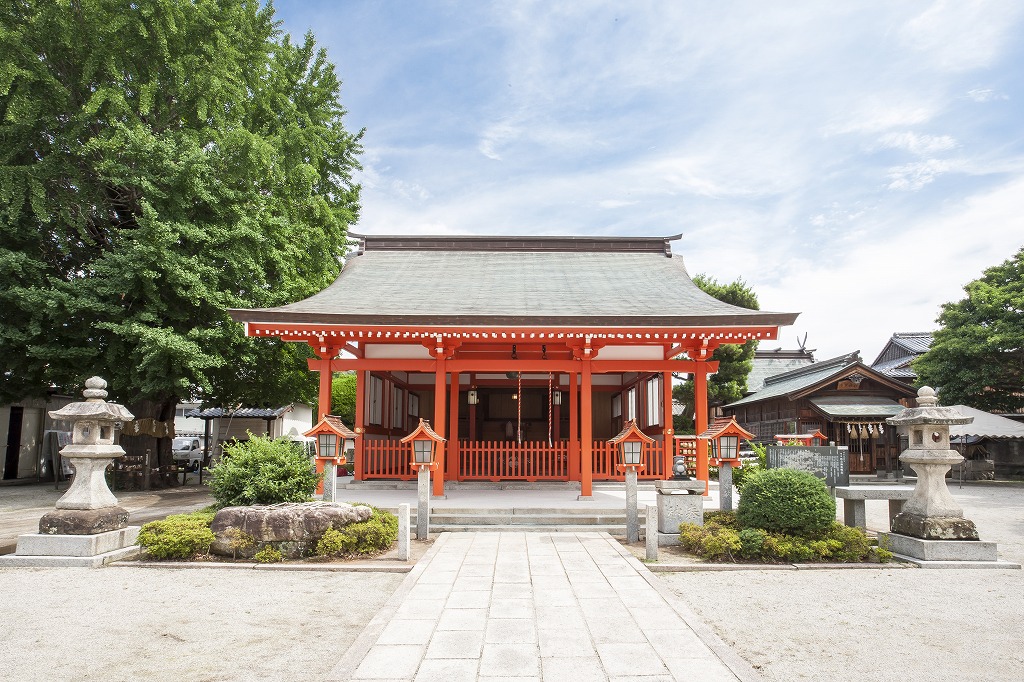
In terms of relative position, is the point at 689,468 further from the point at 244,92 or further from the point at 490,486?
the point at 244,92

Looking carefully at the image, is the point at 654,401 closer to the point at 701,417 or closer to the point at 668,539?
the point at 701,417

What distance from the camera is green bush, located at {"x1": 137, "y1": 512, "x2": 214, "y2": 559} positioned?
7832mm

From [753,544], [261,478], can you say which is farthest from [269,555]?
[753,544]

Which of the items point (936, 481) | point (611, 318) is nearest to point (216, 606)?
point (611, 318)

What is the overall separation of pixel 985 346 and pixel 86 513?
26619 millimetres

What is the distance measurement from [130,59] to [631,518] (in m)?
15.8

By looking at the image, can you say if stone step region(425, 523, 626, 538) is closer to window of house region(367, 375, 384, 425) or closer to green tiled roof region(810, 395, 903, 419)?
window of house region(367, 375, 384, 425)

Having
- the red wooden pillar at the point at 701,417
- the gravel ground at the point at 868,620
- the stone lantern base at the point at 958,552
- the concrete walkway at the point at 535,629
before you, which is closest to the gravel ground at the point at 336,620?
the gravel ground at the point at 868,620

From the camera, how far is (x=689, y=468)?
1712 centimetres

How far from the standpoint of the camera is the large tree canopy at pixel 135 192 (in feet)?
45.9

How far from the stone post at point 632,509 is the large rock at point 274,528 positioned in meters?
4.40

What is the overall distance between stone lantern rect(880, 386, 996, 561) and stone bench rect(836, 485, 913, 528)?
511 millimetres

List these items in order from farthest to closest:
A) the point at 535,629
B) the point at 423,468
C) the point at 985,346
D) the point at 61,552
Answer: the point at 985,346
the point at 423,468
the point at 61,552
the point at 535,629

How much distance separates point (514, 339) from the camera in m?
12.4
